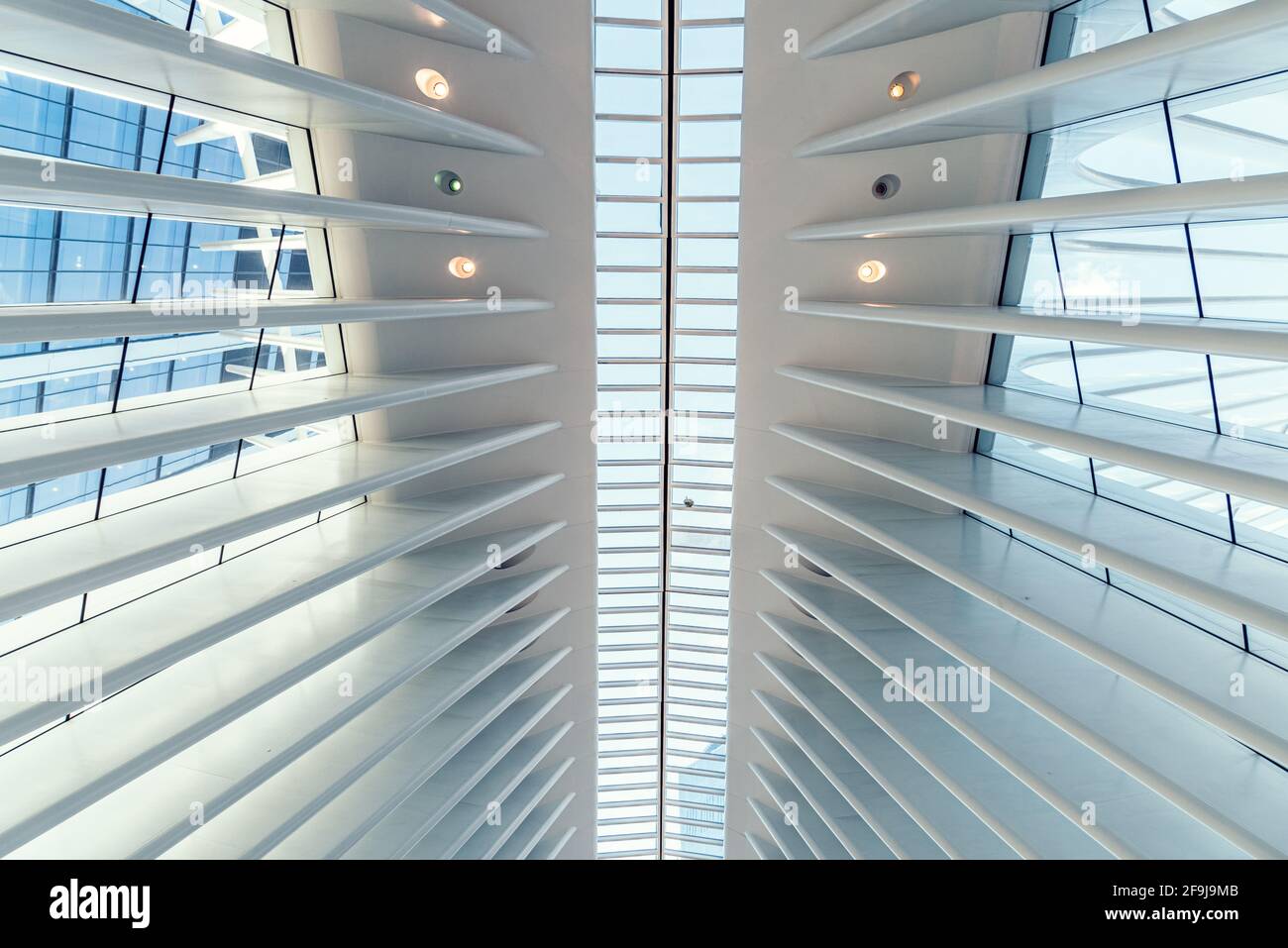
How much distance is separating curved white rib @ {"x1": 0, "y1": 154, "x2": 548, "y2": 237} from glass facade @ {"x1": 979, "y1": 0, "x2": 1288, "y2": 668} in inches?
262

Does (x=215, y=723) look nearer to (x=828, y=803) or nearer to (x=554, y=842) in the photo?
(x=828, y=803)

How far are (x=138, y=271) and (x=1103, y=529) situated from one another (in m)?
9.53

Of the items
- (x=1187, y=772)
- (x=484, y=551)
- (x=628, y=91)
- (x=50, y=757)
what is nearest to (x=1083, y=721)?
(x=1187, y=772)

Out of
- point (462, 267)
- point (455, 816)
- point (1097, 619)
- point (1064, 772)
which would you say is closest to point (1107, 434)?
point (1097, 619)

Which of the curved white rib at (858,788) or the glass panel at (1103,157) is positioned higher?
the glass panel at (1103,157)

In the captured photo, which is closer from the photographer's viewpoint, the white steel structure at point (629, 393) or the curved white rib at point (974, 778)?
the white steel structure at point (629, 393)

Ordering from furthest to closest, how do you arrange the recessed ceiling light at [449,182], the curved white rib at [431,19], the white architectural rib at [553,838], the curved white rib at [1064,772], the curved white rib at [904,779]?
the white architectural rib at [553,838] < the recessed ceiling light at [449,182] < the curved white rib at [904,779] < the curved white rib at [431,19] < the curved white rib at [1064,772]

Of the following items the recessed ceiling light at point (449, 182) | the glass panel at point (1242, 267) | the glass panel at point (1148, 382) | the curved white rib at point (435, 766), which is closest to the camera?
the glass panel at point (1242, 267)

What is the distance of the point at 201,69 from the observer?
5949mm

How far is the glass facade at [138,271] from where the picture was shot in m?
6.45

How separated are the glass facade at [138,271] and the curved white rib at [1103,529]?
290 inches

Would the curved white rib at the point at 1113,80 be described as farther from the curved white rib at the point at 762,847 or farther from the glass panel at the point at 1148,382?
the curved white rib at the point at 762,847


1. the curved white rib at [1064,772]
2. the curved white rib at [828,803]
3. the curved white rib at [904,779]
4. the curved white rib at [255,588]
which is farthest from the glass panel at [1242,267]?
the curved white rib at [828,803]
